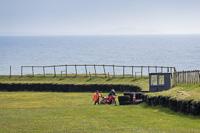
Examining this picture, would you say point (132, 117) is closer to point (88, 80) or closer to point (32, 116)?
point (32, 116)

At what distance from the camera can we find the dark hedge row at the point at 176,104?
73.9ft

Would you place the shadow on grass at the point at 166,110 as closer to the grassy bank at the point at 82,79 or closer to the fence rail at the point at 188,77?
the fence rail at the point at 188,77

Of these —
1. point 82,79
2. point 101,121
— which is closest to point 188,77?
point 101,121

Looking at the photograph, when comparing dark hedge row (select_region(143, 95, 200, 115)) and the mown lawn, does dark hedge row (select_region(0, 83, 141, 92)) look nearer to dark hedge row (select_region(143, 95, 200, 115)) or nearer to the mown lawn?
dark hedge row (select_region(143, 95, 200, 115))

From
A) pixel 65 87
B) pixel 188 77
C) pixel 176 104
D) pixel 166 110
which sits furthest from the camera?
pixel 65 87

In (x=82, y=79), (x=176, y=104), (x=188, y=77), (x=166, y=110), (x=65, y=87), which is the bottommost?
(x=65, y=87)

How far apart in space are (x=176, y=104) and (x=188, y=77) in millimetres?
13017

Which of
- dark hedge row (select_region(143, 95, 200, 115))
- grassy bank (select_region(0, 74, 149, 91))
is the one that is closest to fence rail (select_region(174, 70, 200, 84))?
dark hedge row (select_region(143, 95, 200, 115))

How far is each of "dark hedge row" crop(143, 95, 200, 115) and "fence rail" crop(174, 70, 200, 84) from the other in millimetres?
5908

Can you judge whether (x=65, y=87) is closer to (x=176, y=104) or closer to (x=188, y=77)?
(x=188, y=77)

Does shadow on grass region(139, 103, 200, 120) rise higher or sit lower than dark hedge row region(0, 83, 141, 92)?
higher

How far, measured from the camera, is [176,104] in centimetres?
2514

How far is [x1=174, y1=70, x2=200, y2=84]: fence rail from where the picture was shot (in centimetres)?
3492

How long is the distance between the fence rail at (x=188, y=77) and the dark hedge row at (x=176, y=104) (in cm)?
591
